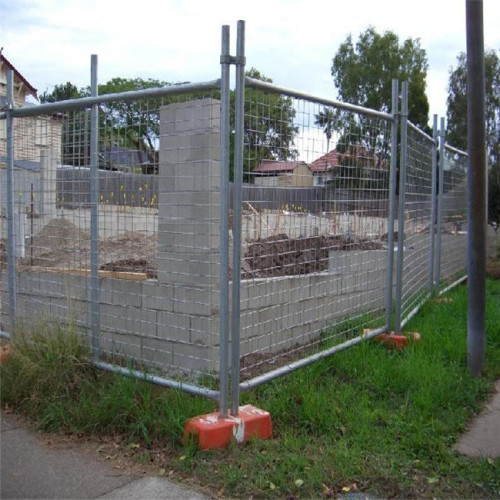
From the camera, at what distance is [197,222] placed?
452 centimetres

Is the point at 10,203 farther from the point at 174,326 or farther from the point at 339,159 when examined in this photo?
the point at 339,159

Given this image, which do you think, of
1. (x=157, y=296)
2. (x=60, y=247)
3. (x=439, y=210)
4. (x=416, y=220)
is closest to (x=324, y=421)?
(x=157, y=296)

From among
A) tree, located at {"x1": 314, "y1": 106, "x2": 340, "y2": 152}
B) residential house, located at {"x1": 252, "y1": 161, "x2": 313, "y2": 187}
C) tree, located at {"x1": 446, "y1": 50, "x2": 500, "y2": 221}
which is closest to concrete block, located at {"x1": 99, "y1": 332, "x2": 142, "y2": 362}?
residential house, located at {"x1": 252, "y1": 161, "x2": 313, "y2": 187}

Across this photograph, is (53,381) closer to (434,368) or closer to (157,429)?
(157,429)

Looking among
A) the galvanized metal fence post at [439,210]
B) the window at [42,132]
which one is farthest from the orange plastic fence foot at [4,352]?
the galvanized metal fence post at [439,210]

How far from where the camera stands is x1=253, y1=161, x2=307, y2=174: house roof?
413 centimetres

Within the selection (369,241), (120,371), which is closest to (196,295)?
(120,371)

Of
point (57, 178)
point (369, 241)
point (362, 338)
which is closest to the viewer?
point (57, 178)

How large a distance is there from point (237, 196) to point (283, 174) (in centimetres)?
85

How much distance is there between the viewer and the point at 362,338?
5.43m

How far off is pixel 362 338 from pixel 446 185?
4649 millimetres

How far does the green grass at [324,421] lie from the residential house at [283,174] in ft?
4.79

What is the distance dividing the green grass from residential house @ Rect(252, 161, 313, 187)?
1.46 metres

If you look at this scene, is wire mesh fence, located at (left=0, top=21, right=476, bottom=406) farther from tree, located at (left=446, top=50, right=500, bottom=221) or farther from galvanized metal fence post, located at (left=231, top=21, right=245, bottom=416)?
tree, located at (left=446, top=50, right=500, bottom=221)
